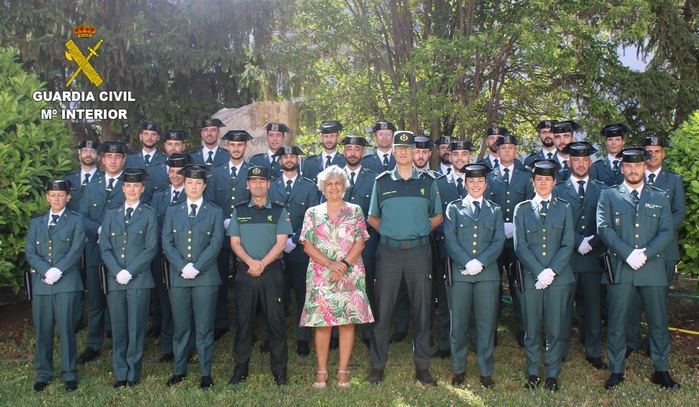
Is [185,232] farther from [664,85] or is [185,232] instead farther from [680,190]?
[664,85]

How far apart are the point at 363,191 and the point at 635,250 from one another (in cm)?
264

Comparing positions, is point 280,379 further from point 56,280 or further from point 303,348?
point 56,280

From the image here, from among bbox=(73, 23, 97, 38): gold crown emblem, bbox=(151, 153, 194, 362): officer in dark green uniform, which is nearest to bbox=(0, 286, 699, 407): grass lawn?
bbox=(151, 153, 194, 362): officer in dark green uniform

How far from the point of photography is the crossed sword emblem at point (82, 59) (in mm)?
9648

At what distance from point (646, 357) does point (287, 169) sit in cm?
404

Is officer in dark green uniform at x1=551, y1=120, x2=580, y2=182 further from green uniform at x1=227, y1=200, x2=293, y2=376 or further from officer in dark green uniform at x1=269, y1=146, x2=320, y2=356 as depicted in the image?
green uniform at x1=227, y1=200, x2=293, y2=376

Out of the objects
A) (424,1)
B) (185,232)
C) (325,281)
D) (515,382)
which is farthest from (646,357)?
(424,1)

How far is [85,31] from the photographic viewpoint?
969 cm

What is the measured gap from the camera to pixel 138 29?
9.63m

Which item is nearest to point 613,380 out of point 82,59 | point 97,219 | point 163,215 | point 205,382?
point 205,382

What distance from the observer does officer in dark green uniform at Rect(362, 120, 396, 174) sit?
7.38 m

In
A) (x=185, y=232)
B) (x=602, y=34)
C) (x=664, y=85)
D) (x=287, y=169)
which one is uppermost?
(x=602, y=34)

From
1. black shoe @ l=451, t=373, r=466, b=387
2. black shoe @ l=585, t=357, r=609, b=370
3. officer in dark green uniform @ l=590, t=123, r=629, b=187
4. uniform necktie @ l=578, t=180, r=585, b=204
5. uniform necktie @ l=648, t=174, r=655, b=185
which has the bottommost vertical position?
black shoe @ l=585, t=357, r=609, b=370

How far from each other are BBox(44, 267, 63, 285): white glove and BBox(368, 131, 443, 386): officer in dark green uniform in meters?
2.74
